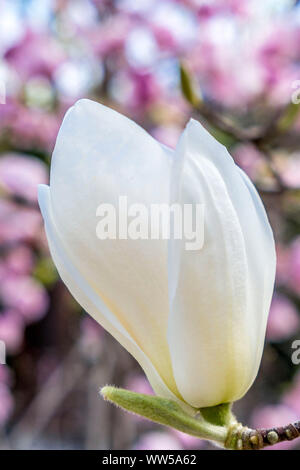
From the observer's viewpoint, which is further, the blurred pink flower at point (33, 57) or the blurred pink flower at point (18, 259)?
the blurred pink flower at point (18, 259)

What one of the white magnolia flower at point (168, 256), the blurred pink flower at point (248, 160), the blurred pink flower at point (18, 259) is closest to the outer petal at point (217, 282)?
the white magnolia flower at point (168, 256)

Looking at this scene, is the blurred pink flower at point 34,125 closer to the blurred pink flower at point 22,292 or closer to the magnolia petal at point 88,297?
the blurred pink flower at point 22,292

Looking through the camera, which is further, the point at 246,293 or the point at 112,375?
the point at 112,375

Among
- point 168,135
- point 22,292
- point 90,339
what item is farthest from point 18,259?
point 168,135

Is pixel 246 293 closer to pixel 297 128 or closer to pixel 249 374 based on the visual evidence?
pixel 249 374

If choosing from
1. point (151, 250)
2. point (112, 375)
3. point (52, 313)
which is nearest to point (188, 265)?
point (151, 250)

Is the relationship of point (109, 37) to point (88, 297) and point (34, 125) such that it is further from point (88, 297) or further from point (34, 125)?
point (88, 297)
